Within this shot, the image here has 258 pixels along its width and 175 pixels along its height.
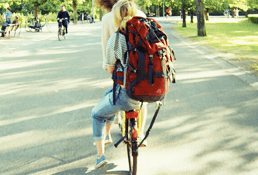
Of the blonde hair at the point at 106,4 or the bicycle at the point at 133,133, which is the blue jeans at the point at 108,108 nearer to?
the bicycle at the point at 133,133

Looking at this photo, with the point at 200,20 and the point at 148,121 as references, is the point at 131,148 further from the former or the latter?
the point at 200,20

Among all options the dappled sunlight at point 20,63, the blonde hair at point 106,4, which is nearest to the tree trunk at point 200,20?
the dappled sunlight at point 20,63

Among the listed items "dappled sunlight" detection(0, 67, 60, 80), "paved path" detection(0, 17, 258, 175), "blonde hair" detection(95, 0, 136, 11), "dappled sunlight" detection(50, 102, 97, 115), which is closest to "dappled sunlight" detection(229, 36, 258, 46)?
"paved path" detection(0, 17, 258, 175)

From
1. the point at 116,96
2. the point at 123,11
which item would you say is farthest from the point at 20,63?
the point at 123,11

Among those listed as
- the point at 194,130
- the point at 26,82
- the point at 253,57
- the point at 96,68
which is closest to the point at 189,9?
the point at 253,57

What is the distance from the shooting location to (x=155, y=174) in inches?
141

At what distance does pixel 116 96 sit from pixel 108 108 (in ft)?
0.59

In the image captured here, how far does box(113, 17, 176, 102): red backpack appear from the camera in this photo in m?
2.85

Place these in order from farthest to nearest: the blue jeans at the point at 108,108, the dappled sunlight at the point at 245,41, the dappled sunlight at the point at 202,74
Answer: the dappled sunlight at the point at 245,41 < the dappled sunlight at the point at 202,74 < the blue jeans at the point at 108,108

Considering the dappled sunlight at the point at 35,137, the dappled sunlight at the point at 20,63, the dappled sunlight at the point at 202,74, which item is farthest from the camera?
the dappled sunlight at the point at 20,63

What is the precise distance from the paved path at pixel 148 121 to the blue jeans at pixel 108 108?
0.50 meters

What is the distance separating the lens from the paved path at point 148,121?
3.83 meters

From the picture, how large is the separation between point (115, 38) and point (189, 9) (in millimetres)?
28472

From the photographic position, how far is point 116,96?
126 inches
